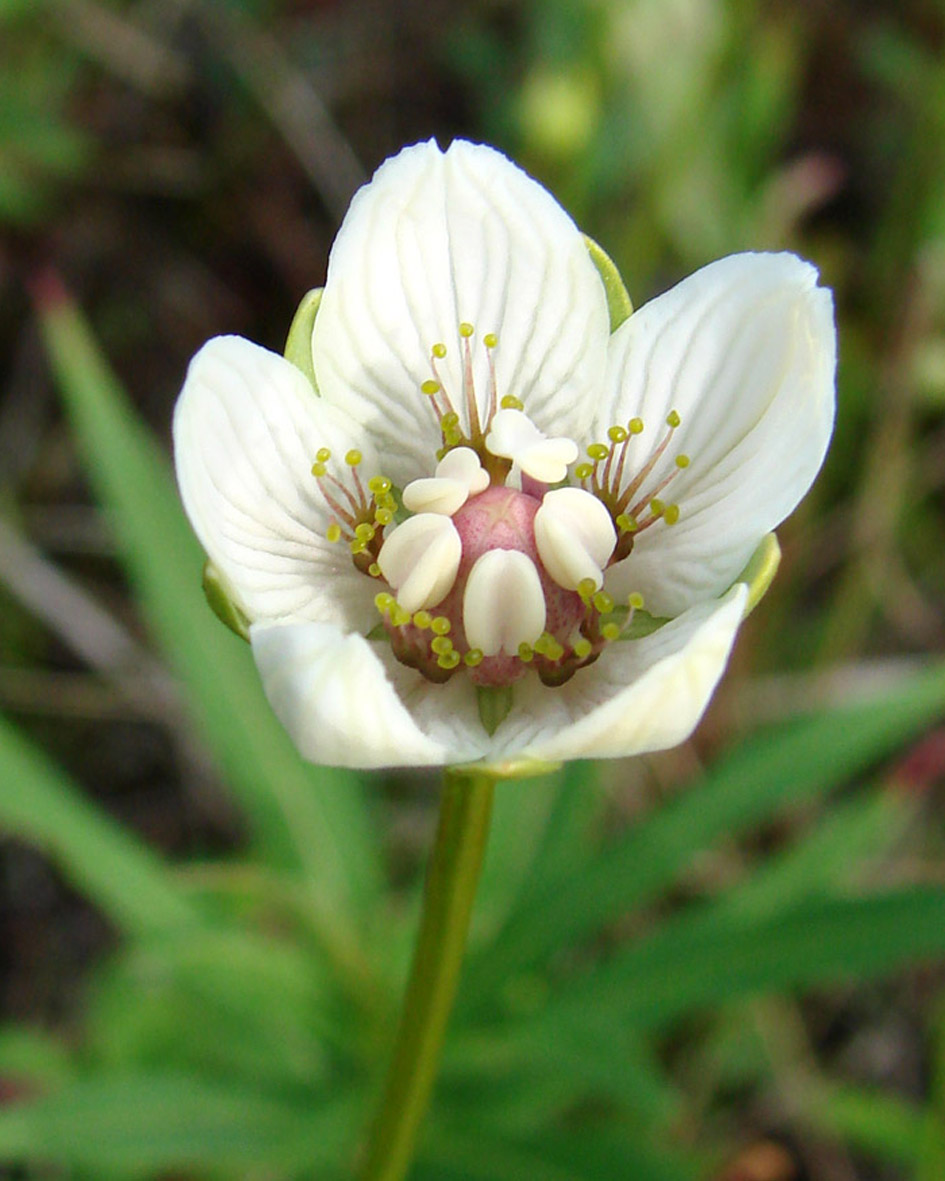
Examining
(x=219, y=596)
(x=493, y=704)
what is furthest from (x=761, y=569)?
(x=219, y=596)

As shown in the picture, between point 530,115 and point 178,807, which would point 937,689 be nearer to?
point 530,115

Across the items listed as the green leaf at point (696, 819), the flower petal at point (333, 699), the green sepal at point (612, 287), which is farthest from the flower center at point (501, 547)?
the green leaf at point (696, 819)

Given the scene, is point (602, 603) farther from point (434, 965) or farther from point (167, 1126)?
point (167, 1126)

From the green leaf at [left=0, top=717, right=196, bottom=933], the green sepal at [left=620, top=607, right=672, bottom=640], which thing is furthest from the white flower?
the green leaf at [left=0, top=717, right=196, bottom=933]

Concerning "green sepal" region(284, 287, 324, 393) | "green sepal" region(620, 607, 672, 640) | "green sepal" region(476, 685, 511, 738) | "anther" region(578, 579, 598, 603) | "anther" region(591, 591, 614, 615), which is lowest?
"green sepal" region(476, 685, 511, 738)

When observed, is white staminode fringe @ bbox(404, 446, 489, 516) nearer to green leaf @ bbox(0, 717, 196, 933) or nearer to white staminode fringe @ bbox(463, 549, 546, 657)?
white staminode fringe @ bbox(463, 549, 546, 657)

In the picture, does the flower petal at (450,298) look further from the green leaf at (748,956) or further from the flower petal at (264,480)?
the green leaf at (748,956)
